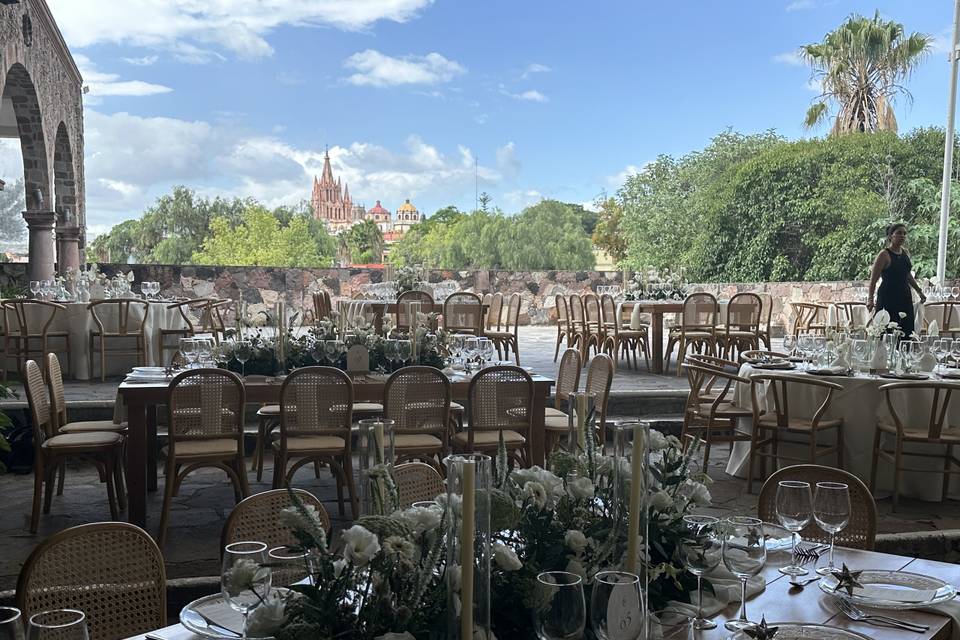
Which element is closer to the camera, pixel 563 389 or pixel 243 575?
pixel 243 575

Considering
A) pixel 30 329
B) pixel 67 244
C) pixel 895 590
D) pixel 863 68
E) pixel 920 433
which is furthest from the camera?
pixel 863 68

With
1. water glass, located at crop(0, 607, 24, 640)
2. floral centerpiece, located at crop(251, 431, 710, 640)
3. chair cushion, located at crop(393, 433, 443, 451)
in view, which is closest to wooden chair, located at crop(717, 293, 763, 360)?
Result: chair cushion, located at crop(393, 433, 443, 451)

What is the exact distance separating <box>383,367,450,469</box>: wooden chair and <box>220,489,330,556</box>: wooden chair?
2208mm

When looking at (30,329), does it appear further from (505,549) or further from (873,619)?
(873,619)

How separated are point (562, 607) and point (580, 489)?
1.17 feet

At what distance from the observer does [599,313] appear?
9.47 metres

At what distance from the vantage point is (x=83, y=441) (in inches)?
177

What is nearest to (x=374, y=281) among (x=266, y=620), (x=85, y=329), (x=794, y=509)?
(x=85, y=329)

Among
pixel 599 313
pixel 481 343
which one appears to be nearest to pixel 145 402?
pixel 481 343

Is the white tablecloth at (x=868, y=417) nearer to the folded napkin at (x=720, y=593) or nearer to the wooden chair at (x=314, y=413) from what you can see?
the wooden chair at (x=314, y=413)

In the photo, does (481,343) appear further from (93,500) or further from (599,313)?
(599,313)

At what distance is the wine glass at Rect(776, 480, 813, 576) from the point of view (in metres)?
1.96

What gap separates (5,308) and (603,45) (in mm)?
38374

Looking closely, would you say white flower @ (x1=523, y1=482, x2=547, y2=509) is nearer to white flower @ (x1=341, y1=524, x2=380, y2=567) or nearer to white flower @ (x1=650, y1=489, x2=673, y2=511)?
white flower @ (x1=650, y1=489, x2=673, y2=511)
